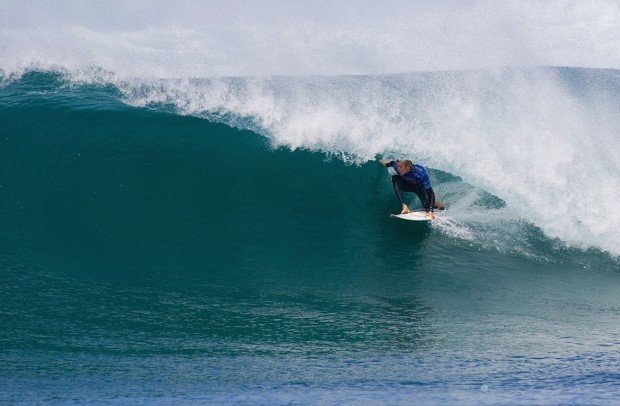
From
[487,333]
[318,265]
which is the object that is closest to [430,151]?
[318,265]

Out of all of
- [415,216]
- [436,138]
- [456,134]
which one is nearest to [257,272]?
[415,216]

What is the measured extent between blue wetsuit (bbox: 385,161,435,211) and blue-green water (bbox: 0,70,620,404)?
0.46 m

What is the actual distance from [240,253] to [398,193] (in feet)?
9.89

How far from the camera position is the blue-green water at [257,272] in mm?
5281

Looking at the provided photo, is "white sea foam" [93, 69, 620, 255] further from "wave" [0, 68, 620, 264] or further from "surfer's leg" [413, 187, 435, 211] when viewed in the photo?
"surfer's leg" [413, 187, 435, 211]

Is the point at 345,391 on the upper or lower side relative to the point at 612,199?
lower

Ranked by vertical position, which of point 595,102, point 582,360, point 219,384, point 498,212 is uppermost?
point 595,102

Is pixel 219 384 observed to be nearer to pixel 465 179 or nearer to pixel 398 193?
pixel 398 193

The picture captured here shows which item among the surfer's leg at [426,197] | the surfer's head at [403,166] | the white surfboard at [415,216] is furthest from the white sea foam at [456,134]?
the white surfboard at [415,216]

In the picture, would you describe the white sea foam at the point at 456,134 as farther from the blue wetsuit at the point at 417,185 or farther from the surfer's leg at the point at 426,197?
the surfer's leg at the point at 426,197

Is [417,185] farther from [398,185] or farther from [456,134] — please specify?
[456,134]

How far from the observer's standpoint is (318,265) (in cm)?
874

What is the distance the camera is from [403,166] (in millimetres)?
9984

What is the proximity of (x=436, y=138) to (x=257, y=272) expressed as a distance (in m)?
5.65
